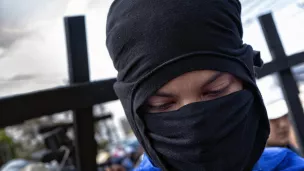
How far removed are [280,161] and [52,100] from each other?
76 centimetres

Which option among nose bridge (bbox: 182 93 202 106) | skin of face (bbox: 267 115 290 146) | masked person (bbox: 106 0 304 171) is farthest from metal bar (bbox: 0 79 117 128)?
skin of face (bbox: 267 115 290 146)

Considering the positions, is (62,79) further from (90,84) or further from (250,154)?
(250,154)

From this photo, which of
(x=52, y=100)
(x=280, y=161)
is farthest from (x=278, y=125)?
(x=52, y=100)

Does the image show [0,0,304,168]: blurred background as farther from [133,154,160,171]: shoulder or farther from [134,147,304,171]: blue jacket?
[134,147,304,171]: blue jacket

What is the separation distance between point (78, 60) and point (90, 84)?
0.10 meters

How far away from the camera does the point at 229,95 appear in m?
0.77

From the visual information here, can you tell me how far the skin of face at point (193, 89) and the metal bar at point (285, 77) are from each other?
2.95ft

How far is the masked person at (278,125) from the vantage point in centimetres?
221

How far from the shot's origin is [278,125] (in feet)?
7.55

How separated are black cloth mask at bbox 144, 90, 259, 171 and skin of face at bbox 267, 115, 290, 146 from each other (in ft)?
5.16

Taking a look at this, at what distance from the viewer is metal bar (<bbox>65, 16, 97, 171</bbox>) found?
40.8 inches

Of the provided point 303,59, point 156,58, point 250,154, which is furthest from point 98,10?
point 303,59

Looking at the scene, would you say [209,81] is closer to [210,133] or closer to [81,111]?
[210,133]

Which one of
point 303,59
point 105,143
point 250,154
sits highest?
point 250,154
